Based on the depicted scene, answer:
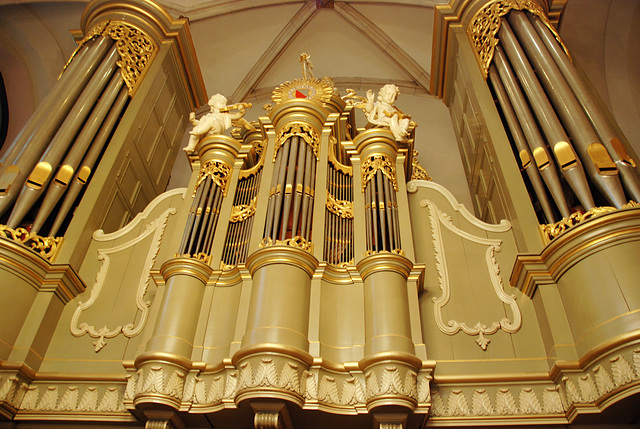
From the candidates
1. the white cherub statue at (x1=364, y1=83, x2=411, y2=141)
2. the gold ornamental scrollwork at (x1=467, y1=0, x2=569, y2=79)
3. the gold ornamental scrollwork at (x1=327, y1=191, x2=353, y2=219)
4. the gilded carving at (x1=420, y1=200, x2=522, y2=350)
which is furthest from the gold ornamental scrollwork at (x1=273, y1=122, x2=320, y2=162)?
the gold ornamental scrollwork at (x1=467, y1=0, x2=569, y2=79)

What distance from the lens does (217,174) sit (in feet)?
21.4

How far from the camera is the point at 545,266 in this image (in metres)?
4.85

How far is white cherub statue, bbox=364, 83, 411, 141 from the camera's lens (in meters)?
6.87

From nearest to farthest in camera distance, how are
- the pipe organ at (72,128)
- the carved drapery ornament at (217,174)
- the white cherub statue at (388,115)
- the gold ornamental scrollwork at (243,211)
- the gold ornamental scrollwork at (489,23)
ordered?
1. the pipe organ at (72,128)
2. the gold ornamental scrollwork at (243,211)
3. the carved drapery ornament at (217,174)
4. the white cherub statue at (388,115)
5. the gold ornamental scrollwork at (489,23)

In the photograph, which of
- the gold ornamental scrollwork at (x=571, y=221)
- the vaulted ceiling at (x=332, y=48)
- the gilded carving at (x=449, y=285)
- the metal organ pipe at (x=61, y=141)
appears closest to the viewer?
the gold ornamental scrollwork at (x=571, y=221)

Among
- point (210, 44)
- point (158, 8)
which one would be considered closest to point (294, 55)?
point (210, 44)

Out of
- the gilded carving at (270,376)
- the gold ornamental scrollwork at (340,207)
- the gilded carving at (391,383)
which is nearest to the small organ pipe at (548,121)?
the gold ornamental scrollwork at (340,207)

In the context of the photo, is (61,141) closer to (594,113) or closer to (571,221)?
(571,221)

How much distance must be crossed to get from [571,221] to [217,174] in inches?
155

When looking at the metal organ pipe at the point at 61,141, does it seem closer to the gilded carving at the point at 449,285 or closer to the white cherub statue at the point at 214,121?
the white cherub statue at the point at 214,121

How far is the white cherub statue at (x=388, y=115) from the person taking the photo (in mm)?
6867

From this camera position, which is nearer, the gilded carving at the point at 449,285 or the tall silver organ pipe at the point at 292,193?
the gilded carving at the point at 449,285

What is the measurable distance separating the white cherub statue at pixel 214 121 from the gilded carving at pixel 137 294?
1082 mm

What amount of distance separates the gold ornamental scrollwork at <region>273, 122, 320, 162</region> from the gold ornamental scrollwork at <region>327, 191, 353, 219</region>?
2.56 ft
